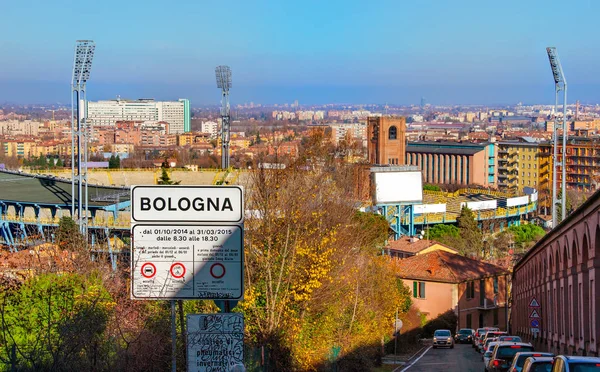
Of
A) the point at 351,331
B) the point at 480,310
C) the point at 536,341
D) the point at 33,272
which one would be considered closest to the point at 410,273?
the point at 480,310

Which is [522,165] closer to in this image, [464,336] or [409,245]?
[409,245]

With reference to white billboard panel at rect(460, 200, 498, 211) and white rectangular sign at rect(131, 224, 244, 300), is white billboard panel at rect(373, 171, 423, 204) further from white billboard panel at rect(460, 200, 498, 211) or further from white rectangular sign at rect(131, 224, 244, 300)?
white rectangular sign at rect(131, 224, 244, 300)

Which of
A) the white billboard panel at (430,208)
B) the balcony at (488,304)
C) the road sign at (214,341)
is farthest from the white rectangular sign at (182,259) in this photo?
the white billboard panel at (430,208)

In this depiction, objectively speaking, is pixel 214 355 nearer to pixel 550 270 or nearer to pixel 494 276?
pixel 550 270

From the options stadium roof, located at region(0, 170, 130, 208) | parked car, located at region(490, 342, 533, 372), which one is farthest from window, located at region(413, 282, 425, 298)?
parked car, located at region(490, 342, 533, 372)

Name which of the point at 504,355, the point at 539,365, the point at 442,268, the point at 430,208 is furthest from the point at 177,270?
the point at 430,208

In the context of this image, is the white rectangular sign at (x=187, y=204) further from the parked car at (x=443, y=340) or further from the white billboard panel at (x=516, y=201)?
the white billboard panel at (x=516, y=201)
